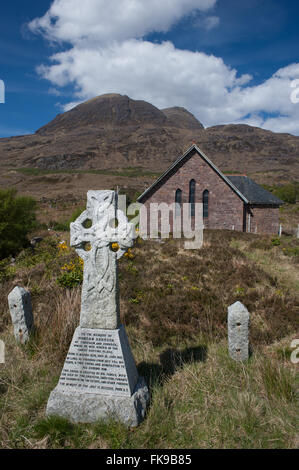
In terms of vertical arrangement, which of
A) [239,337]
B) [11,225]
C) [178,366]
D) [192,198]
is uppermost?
[192,198]

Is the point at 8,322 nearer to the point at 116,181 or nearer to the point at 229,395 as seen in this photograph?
the point at 229,395

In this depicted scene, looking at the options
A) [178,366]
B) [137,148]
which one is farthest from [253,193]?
[137,148]

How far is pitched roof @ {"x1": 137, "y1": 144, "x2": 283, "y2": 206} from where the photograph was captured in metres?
22.3

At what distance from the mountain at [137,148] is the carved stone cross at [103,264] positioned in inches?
3341

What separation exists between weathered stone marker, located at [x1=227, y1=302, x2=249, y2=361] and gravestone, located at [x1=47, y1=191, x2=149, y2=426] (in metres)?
2.04

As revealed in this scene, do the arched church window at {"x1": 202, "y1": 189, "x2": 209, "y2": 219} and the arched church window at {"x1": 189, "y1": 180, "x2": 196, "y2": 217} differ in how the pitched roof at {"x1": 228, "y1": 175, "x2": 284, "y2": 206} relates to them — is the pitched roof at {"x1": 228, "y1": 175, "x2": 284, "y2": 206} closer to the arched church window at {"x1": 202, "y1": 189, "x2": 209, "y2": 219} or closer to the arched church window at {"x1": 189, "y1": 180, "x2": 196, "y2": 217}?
the arched church window at {"x1": 202, "y1": 189, "x2": 209, "y2": 219}

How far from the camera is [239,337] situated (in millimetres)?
5152

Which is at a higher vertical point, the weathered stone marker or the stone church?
the stone church

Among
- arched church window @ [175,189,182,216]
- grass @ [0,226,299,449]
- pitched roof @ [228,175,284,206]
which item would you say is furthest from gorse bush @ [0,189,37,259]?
pitched roof @ [228,175,284,206]

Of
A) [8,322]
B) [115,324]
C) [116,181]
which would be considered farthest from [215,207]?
[116,181]

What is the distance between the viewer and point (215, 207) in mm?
22812

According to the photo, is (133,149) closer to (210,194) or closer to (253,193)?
(253,193)

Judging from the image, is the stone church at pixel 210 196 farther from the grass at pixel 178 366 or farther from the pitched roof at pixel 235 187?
the grass at pixel 178 366

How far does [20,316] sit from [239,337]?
13.4 ft
